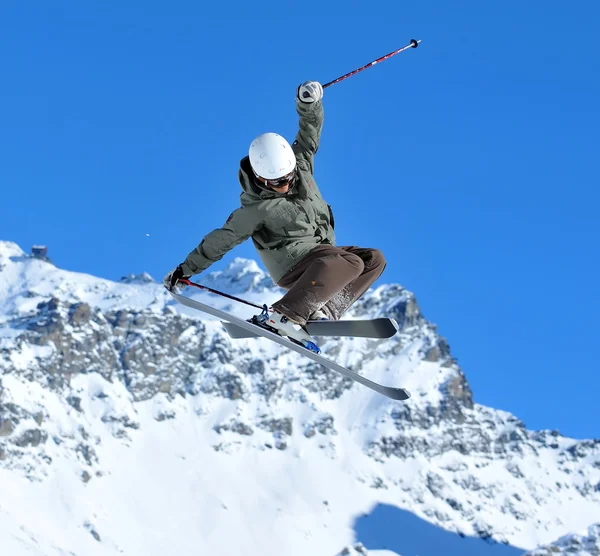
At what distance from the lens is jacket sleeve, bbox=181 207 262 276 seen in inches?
348

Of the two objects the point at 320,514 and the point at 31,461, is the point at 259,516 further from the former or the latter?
the point at 31,461

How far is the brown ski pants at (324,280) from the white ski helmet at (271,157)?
82 centimetres

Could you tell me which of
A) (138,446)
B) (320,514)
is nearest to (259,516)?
(320,514)

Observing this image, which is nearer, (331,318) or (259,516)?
(331,318)

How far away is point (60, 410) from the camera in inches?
7653

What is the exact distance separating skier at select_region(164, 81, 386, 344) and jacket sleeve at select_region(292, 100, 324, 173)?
0.33 ft

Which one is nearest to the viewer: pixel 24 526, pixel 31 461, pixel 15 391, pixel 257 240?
pixel 257 240

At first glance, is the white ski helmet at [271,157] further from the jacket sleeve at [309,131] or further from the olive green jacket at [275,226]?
the jacket sleeve at [309,131]

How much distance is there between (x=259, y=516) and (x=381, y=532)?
22.1 m

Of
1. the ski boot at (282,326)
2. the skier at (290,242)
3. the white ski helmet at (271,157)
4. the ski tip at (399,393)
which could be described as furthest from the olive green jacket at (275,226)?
the ski tip at (399,393)

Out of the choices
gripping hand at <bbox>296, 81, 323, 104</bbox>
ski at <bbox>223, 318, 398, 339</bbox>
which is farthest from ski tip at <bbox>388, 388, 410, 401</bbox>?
gripping hand at <bbox>296, 81, 323, 104</bbox>

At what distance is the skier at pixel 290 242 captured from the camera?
8680 millimetres

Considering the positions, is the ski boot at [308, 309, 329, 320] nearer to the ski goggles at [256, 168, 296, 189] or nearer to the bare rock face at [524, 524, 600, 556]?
the ski goggles at [256, 168, 296, 189]

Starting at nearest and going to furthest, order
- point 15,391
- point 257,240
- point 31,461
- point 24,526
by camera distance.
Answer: point 257,240
point 24,526
point 31,461
point 15,391
